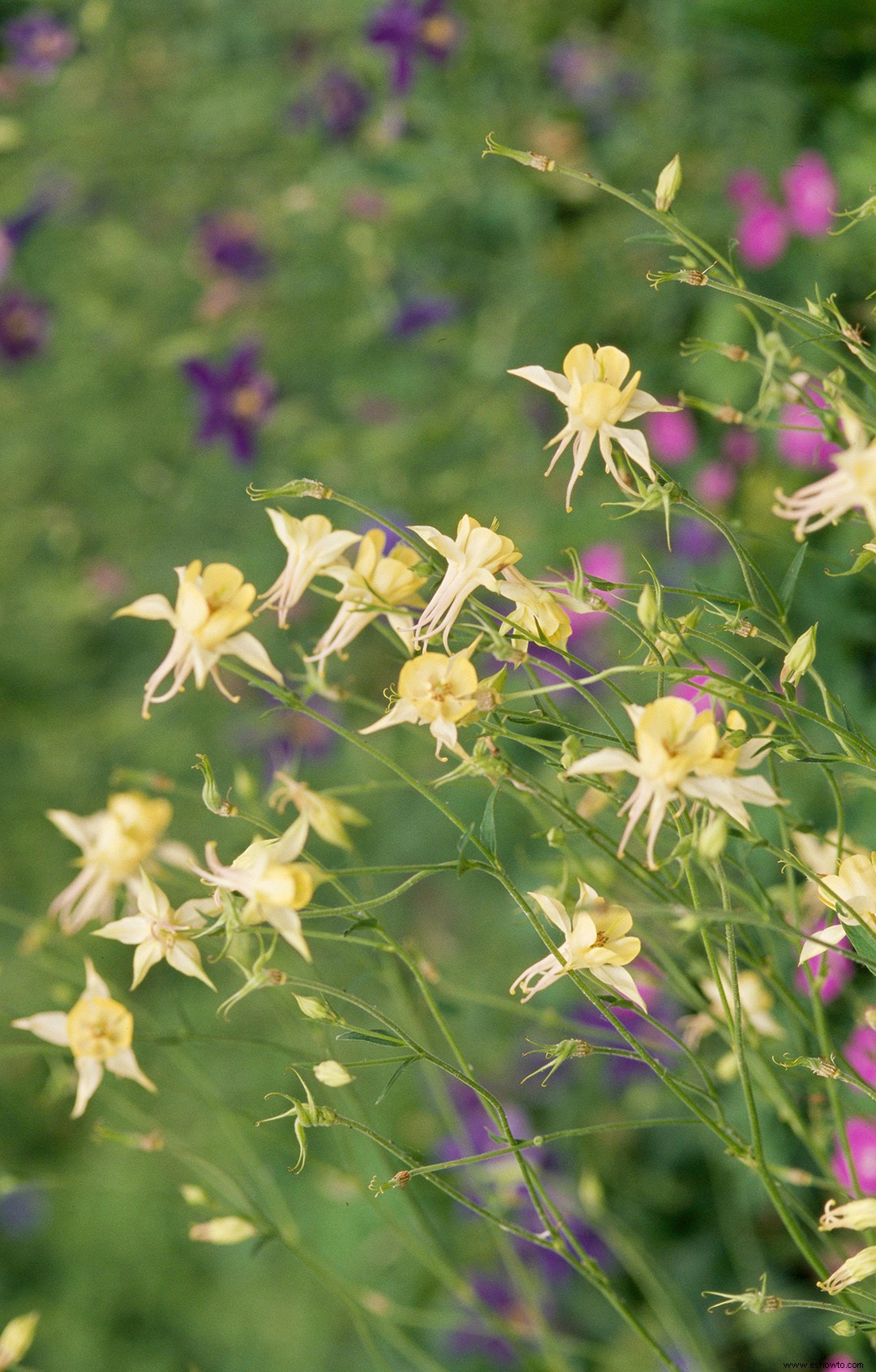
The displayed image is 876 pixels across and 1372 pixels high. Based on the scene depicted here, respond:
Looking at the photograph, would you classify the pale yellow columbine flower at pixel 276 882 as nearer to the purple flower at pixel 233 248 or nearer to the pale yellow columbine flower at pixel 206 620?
the pale yellow columbine flower at pixel 206 620

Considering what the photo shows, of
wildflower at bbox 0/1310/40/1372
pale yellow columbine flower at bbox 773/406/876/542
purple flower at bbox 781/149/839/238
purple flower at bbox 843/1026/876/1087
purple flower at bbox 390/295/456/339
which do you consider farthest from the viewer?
purple flower at bbox 390/295/456/339

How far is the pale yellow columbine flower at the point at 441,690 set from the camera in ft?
1.31

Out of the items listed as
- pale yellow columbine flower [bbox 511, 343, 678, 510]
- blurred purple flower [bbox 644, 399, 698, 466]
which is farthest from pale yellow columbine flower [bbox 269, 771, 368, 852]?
blurred purple flower [bbox 644, 399, 698, 466]

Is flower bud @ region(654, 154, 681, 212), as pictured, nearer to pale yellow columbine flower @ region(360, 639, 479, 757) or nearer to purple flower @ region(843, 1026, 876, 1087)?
pale yellow columbine flower @ region(360, 639, 479, 757)

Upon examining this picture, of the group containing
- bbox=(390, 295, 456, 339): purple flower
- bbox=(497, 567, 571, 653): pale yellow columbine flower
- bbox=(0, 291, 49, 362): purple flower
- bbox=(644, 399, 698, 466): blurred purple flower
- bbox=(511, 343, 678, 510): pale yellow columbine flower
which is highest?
bbox=(511, 343, 678, 510): pale yellow columbine flower

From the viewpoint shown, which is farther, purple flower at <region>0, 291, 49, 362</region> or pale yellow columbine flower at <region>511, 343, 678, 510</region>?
purple flower at <region>0, 291, 49, 362</region>

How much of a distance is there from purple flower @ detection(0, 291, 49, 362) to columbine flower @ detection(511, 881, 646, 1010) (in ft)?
4.18

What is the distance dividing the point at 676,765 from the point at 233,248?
1.23 m

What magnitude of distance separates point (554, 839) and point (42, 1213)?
152 centimetres

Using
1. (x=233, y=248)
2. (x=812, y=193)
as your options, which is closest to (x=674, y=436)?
(x=812, y=193)

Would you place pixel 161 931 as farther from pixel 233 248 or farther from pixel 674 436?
pixel 233 248

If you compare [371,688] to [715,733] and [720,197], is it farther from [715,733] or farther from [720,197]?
[715,733]

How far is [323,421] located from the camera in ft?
4.98

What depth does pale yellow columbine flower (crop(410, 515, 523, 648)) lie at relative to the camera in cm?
40
